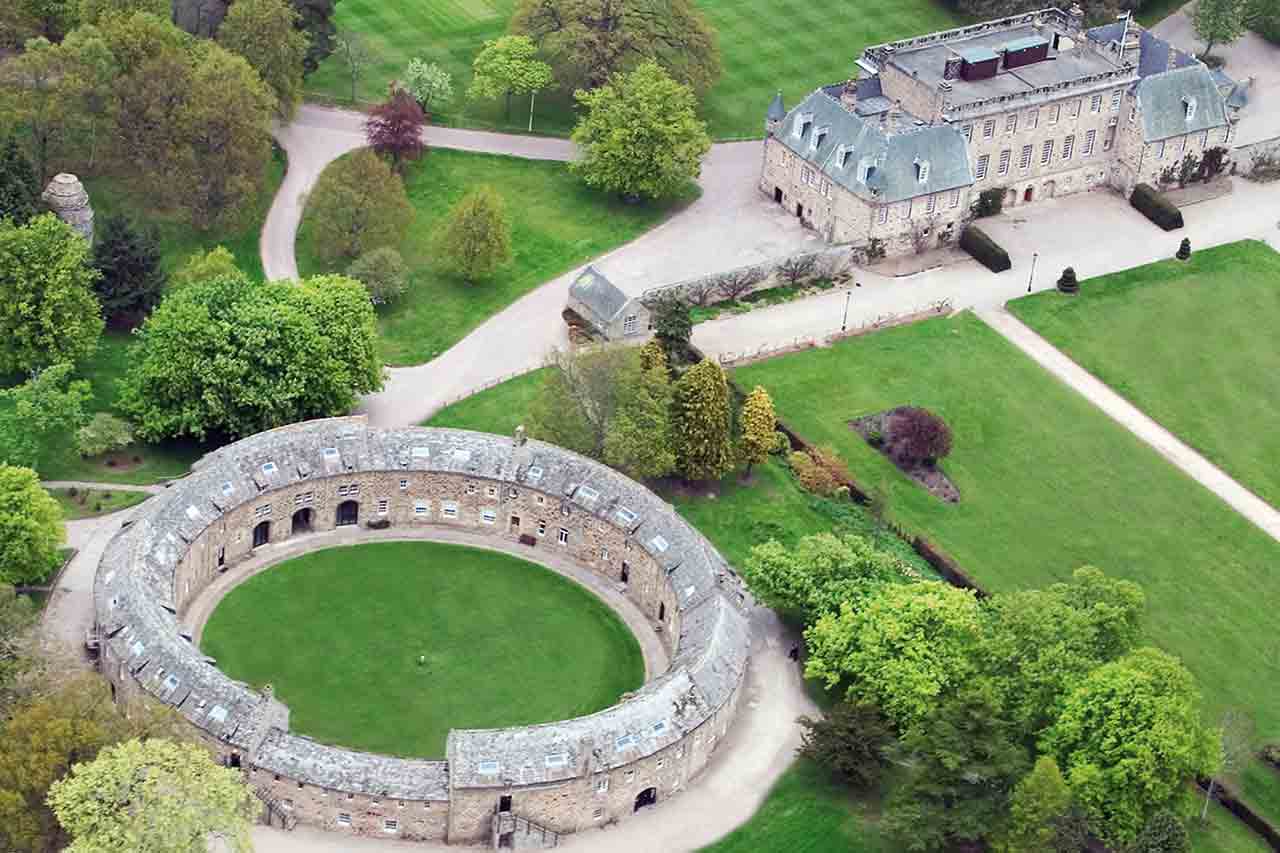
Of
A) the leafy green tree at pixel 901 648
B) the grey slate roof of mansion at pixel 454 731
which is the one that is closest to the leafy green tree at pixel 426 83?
the grey slate roof of mansion at pixel 454 731

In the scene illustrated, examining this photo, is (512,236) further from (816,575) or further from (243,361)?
(816,575)

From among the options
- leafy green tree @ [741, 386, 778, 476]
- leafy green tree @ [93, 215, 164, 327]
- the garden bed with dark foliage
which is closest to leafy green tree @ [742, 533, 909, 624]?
leafy green tree @ [741, 386, 778, 476]

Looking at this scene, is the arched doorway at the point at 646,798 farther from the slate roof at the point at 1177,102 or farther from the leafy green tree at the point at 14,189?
the slate roof at the point at 1177,102

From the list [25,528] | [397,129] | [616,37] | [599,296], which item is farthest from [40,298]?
[616,37]

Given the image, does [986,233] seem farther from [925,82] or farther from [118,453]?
[118,453]

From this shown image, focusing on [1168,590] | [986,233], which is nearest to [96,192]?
[986,233]

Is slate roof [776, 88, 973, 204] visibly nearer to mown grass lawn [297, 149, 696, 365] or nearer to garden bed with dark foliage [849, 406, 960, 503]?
mown grass lawn [297, 149, 696, 365]
